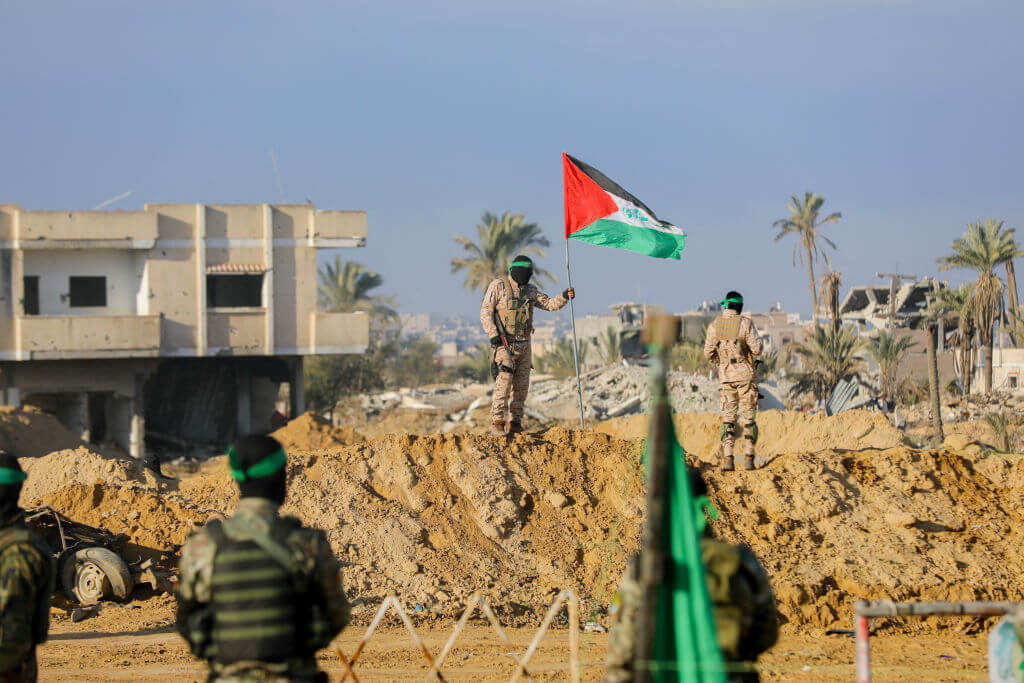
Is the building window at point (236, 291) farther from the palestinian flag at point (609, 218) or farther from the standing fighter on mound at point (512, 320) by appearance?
the standing fighter on mound at point (512, 320)

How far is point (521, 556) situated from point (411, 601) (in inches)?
48.9

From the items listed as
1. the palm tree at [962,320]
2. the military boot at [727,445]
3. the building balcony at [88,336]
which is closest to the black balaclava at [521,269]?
the military boot at [727,445]

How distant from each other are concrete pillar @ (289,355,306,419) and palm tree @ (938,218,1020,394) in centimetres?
2300

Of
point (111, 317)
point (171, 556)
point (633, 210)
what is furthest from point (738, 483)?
point (111, 317)

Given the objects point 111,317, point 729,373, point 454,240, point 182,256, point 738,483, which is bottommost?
point 738,483

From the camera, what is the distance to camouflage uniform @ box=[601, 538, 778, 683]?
11.3ft

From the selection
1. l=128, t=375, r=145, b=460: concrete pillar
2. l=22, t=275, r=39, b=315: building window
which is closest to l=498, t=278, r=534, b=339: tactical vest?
l=128, t=375, r=145, b=460: concrete pillar

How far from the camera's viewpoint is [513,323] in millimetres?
10227

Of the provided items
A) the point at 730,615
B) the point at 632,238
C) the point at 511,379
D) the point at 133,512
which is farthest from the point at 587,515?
the point at 730,615

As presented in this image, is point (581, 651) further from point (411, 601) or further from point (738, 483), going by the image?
point (738, 483)

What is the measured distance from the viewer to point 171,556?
966cm

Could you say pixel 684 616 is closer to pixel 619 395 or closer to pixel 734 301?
pixel 734 301

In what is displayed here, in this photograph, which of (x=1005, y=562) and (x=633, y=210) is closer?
(x=1005, y=562)

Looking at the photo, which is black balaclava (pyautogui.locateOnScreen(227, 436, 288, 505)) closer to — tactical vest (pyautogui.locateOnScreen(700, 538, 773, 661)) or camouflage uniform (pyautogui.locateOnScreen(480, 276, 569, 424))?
tactical vest (pyautogui.locateOnScreen(700, 538, 773, 661))
